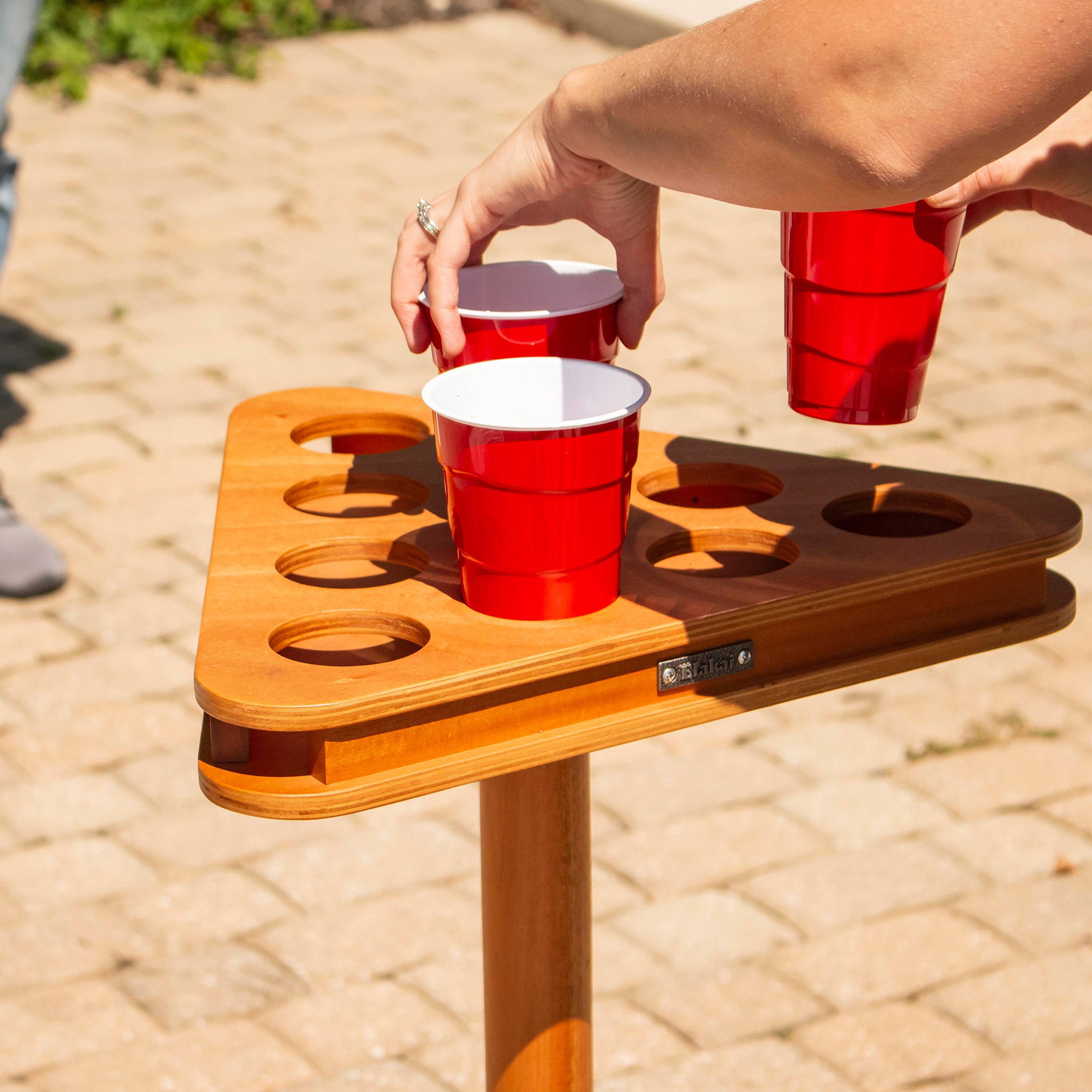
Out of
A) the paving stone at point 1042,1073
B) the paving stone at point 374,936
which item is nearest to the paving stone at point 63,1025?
the paving stone at point 374,936

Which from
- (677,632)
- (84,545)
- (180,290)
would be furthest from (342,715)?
(180,290)

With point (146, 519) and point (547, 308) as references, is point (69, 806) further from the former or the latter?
point (547, 308)

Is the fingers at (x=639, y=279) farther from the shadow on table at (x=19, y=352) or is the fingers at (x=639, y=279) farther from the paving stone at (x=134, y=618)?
the shadow on table at (x=19, y=352)

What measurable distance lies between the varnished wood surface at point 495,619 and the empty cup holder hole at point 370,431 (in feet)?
0.14

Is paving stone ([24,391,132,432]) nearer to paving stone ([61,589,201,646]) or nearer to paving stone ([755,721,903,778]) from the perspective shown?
paving stone ([61,589,201,646])

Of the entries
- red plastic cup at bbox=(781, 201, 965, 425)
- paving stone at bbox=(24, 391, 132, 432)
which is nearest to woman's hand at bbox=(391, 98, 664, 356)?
red plastic cup at bbox=(781, 201, 965, 425)

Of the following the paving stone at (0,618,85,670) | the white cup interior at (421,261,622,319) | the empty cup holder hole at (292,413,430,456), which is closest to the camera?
the white cup interior at (421,261,622,319)

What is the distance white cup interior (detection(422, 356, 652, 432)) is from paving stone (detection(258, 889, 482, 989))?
1201 millimetres

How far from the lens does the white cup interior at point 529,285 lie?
1620mm

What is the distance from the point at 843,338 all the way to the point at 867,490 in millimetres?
245

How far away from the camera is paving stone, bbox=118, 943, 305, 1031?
2.35 m

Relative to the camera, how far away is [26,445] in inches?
155

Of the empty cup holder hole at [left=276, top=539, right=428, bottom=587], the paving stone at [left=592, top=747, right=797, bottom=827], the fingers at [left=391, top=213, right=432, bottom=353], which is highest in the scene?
the fingers at [left=391, top=213, right=432, bottom=353]

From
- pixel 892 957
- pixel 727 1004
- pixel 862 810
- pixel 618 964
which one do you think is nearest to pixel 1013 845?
pixel 862 810
